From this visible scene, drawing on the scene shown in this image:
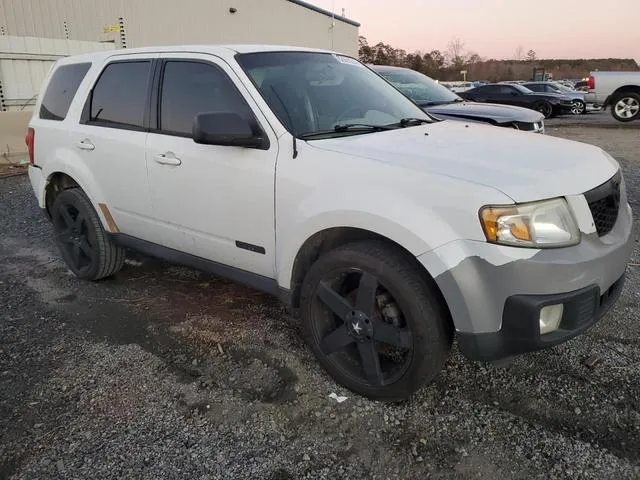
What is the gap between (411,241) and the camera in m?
2.41

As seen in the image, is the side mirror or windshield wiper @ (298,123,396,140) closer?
the side mirror

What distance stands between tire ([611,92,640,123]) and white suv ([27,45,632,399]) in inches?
581

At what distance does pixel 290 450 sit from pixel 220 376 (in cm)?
78

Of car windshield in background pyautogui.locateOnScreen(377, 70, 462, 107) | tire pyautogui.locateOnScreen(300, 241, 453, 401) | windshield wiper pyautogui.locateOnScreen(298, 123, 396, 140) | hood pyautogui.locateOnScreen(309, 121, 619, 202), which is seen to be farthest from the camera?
car windshield in background pyautogui.locateOnScreen(377, 70, 462, 107)

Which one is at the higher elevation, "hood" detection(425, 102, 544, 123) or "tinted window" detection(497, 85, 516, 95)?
"hood" detection(425, 102, 544, 123)

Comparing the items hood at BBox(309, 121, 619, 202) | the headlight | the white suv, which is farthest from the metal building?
the headlight

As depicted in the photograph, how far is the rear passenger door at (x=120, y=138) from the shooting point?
12.3ft

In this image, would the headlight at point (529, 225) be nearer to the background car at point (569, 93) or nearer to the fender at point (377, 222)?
the fender at point (377, 222)

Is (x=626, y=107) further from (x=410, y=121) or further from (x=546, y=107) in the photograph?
(x=410, y=121)

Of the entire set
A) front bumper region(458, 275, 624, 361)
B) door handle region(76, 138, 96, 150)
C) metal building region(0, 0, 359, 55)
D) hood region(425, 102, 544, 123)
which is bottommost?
front bumper region(458, 275, 624, 361)

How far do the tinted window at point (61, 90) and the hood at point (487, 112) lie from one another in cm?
475

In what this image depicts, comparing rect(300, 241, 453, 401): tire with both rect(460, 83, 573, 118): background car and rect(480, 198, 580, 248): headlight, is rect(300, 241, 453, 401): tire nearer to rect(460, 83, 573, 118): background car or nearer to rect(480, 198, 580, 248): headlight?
rect(480, 198, 580, 248): headlight

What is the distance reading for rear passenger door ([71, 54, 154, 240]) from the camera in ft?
12.3

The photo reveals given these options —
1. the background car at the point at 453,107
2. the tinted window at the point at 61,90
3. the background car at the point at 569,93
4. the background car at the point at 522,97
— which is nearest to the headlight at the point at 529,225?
the tinted window at the point at 61,90
